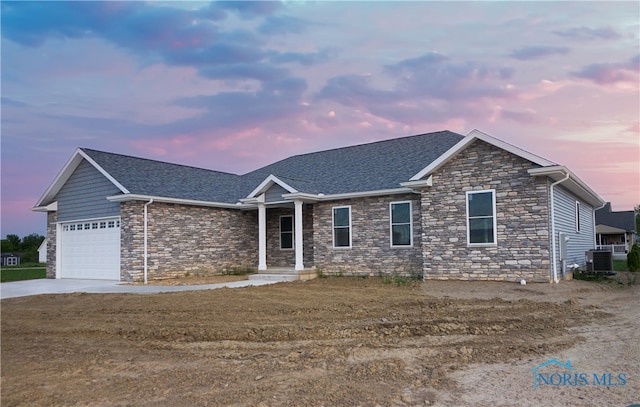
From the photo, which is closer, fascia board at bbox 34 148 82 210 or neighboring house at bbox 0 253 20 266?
fascia board at bbox 34 148 82 210


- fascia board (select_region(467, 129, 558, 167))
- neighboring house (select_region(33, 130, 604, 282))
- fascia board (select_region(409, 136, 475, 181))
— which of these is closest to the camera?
fascia board (select_region(467, 129, 558, 167))

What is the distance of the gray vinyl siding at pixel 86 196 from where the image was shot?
17688 mm

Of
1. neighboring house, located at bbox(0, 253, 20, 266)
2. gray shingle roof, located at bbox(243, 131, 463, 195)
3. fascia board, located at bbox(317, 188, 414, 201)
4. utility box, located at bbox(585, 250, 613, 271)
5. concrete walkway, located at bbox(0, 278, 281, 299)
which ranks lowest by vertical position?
neighboring house, located at bbox(0, 253, 20, 266)

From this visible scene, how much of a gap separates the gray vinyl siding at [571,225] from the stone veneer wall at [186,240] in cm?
1224

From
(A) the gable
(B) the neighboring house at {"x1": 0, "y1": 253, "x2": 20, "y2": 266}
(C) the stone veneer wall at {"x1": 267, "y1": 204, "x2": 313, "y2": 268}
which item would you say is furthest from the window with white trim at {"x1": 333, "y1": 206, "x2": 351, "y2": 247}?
(B) the neighboring house at {"x1": 0, "y1": 253, "x2": 20, "y2": 266}

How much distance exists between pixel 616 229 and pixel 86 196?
38.2 meters

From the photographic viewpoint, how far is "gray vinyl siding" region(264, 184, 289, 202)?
18.0 m

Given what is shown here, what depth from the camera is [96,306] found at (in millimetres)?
10977

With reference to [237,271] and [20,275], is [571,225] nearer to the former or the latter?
[237,271]

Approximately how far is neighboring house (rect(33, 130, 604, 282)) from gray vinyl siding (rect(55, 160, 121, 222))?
0.07 metres

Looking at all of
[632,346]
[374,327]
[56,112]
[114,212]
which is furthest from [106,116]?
[632,346]

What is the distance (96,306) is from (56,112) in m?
8.39

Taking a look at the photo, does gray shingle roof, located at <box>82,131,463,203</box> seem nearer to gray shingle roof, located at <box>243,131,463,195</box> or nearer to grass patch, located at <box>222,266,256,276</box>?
gray shingle roof, located at <box>243,131,463,195</box>

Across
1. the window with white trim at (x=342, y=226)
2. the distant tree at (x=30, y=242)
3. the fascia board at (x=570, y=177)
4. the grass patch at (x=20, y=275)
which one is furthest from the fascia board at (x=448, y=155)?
the distant tree at (x=30, y=242)
